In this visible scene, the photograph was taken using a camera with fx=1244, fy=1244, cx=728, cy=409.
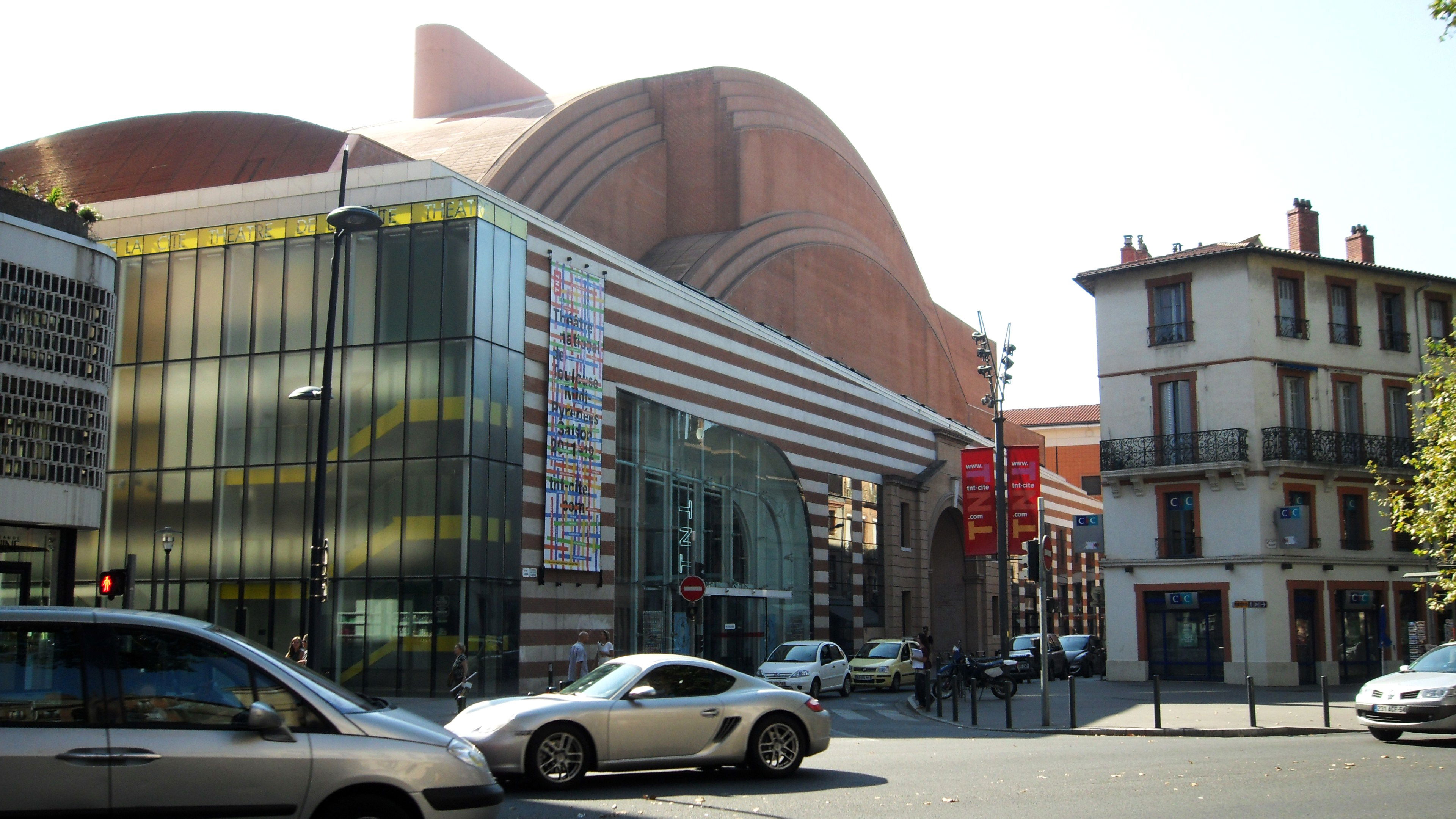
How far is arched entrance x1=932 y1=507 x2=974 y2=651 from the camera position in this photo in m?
58.8

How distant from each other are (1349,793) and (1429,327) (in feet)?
109

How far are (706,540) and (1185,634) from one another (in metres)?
14.9

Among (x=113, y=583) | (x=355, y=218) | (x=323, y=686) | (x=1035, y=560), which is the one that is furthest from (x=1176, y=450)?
(x=323, y=686)

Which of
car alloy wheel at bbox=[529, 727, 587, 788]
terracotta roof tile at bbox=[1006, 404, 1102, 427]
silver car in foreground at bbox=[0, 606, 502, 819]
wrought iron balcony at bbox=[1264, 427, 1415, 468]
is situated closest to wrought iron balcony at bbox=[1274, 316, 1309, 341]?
wrought iron balcony at bbox=[1264, 427, 1415, 468]

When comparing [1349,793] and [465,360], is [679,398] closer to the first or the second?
[465,360]

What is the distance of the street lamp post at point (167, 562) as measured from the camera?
83.7ft

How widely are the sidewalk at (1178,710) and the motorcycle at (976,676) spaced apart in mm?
450

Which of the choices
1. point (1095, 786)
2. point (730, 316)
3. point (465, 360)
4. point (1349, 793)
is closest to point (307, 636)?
point (465, 360)

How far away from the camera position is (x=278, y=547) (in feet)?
97.9

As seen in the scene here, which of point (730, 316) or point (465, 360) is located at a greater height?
point (730, 316)

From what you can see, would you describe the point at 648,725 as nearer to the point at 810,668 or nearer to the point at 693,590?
the point at 693,590

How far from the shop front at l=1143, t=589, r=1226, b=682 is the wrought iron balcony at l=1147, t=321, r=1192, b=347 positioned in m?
7.76

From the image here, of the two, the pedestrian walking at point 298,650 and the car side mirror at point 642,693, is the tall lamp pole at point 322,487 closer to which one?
the pedestrian walking at point 298,650

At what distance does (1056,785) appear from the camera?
42.0ft
